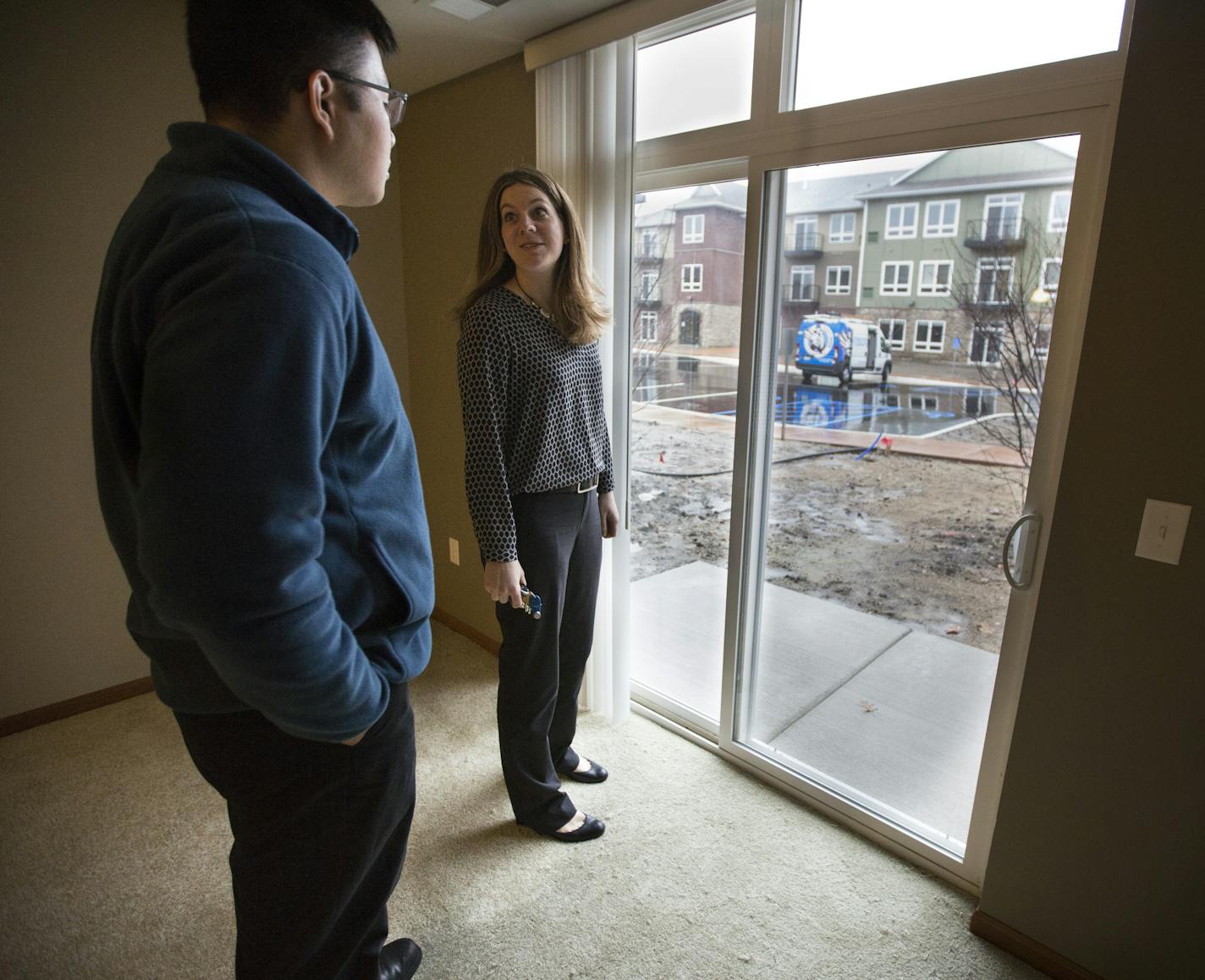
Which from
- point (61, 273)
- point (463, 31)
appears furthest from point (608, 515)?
point (61, 273)

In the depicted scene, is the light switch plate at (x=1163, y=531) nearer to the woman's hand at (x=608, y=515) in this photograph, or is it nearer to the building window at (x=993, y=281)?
the building window at (x=993, y=281)

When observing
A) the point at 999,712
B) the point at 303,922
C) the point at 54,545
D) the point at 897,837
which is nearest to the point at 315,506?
the point at 303,922

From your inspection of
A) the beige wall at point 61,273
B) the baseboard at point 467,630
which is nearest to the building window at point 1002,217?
the baseboard at point 467,630

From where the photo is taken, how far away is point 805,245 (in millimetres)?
1840

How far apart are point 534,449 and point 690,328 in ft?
2.54

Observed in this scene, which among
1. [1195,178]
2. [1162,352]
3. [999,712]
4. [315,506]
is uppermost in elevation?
[1195,178]

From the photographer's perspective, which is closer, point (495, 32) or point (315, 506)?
point (315, 506)

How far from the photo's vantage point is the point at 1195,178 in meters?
1.13

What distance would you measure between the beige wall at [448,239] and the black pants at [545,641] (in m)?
1.02

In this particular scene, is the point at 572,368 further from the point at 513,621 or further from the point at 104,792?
the point at 104,792

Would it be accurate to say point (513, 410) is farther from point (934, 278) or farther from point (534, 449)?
point (934, 278)

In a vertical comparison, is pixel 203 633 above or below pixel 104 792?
above

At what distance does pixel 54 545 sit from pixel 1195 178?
3.16 m

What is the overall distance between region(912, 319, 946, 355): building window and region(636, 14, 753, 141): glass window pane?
753 mm
